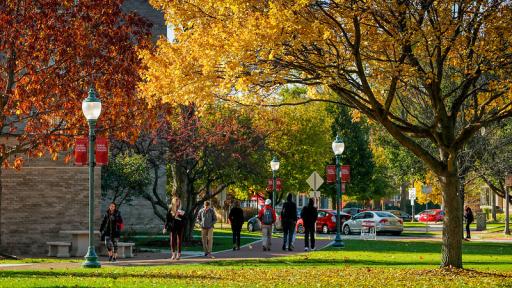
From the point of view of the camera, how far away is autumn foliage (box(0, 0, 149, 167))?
24734 millimetres

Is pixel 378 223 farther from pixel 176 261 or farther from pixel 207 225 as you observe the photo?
pixel 176 261

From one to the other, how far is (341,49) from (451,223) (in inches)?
175

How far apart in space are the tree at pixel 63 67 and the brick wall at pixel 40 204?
2548mm

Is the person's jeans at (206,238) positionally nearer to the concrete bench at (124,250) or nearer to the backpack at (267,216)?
the concrete bench at (124,250)

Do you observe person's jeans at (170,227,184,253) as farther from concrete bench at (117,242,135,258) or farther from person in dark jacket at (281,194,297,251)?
person in dark jacket at (281,194,297,251)

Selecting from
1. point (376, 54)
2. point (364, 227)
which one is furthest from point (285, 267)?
point (364, 227)

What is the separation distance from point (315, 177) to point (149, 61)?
19018 mm

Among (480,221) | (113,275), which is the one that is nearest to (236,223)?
(113,275)

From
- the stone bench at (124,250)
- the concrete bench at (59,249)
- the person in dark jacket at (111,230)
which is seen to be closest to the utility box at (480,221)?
Result: the stone bench at (124,250)

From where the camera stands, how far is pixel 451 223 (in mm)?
19438

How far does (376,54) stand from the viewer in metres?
20.0

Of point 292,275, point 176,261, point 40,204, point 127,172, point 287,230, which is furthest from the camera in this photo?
point 127,172

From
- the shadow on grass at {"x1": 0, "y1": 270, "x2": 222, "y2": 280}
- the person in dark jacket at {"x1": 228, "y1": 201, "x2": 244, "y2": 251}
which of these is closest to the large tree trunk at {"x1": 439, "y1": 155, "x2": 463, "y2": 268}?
the shadow on grass at {"x1": 0, "y1": 270, "x2": 222, "y2": 280}

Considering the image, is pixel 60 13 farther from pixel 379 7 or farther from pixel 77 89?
pixel 379 7
